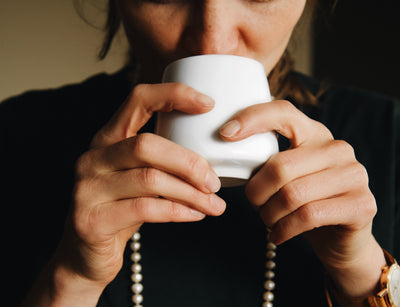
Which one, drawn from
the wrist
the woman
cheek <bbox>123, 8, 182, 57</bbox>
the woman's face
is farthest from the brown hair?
the wrist

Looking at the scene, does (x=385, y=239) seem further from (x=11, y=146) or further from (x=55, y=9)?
(x=55, y=9)

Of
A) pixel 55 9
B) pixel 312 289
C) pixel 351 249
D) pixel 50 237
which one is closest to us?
pixel 351 249

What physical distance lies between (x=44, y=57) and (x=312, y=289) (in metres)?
1.72

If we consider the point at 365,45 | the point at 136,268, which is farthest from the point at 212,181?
the point at 365,45

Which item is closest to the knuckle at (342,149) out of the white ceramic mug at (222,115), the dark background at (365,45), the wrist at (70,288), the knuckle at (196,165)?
the white ceramic mug at (222,115)

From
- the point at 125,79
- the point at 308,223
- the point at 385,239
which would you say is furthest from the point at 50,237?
the point at 385,239

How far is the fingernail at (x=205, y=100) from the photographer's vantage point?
489 mm

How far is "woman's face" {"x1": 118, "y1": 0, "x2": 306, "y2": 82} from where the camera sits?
67 cm

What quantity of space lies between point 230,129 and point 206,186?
94 millimetres

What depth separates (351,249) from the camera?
0.66 meters

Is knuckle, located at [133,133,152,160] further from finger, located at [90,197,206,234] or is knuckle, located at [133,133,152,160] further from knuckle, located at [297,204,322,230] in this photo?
knuckle, located at [297,204,322,230]

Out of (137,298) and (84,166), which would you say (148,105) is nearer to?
(84,166)

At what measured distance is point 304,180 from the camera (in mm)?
551

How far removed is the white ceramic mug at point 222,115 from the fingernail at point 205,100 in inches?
0.5
